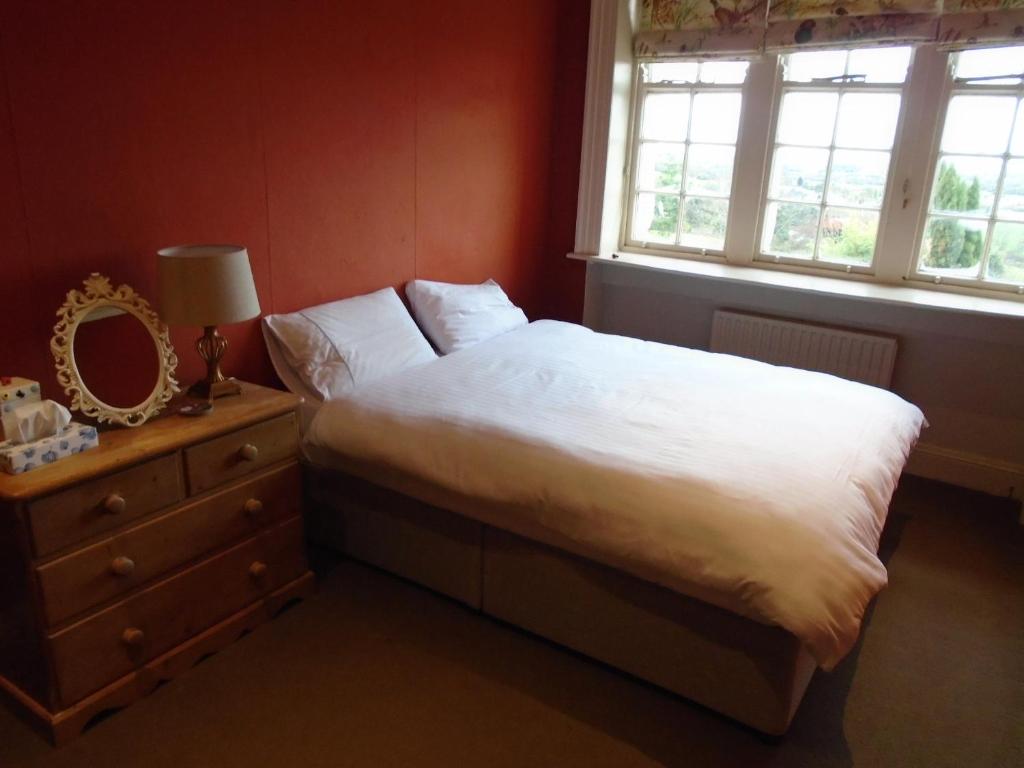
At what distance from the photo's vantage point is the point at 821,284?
3.49 metres

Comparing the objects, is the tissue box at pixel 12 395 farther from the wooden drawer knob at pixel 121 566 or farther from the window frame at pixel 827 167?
the window frame at pixel 827 167

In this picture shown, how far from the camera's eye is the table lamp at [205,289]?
200cm

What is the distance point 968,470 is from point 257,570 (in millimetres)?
3043

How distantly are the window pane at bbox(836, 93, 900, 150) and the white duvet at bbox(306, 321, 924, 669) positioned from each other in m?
1.34

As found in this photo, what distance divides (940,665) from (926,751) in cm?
40

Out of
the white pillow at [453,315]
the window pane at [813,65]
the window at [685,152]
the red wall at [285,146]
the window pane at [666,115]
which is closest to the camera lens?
the red wall at [285,146]

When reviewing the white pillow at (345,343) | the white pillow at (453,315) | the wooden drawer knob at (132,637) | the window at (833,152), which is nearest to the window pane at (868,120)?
the window at (833,152)

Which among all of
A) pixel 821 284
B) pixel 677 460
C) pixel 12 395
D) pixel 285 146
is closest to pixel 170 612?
pixel 12 395

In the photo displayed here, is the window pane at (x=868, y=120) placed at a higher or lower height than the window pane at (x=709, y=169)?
higher

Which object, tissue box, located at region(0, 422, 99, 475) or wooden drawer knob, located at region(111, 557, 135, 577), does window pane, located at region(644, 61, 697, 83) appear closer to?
tissue box, located at region(0, 422, 99, 475)

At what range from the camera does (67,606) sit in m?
1.73

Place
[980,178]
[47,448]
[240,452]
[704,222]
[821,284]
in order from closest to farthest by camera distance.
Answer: [47,448]
[240,452]
[980,178]
[821,284]
[704,222]

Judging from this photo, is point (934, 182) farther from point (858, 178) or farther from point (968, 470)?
point (968, 470)

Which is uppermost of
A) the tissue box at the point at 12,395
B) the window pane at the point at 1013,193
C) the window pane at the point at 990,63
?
the window pane at the point at 990,63
